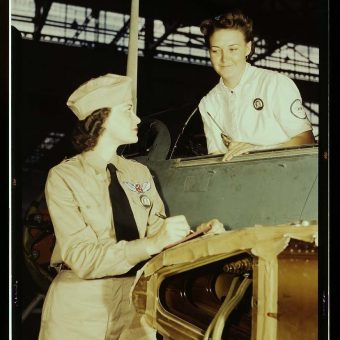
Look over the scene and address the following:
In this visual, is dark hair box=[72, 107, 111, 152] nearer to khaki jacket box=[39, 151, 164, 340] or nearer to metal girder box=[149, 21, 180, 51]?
khaki jacket box=[39, 151, 164, 340]

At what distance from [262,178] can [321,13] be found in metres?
0.50

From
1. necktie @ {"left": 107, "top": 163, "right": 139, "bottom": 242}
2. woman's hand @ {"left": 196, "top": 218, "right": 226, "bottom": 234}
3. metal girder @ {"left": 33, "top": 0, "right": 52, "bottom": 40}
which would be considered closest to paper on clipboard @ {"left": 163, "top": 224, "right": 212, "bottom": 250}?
woman's hand @ {"left": 196, "top": 218, "right": 226, "bottom": 234}

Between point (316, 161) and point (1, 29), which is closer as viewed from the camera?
point (316, 161)

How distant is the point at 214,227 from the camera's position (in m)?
1.51

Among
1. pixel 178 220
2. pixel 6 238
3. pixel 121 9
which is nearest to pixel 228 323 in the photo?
pixel 178 220

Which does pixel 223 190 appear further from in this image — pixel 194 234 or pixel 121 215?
pixel 121 215

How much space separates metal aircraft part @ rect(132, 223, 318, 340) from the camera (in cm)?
126

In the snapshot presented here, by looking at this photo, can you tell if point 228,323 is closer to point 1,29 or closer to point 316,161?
point 316,161

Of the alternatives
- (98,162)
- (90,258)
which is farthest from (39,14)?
(90,258)

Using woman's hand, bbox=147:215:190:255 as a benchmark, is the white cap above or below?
above

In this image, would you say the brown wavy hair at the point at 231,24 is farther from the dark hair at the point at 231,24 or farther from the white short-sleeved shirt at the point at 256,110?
the white short-sleeved shirt at the point at 256,110

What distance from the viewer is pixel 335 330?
1462 millimetres

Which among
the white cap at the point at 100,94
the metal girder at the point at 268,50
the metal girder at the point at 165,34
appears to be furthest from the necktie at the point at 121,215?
the metal girder at the point at 268,50

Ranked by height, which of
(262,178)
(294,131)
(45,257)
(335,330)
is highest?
(294,131)
